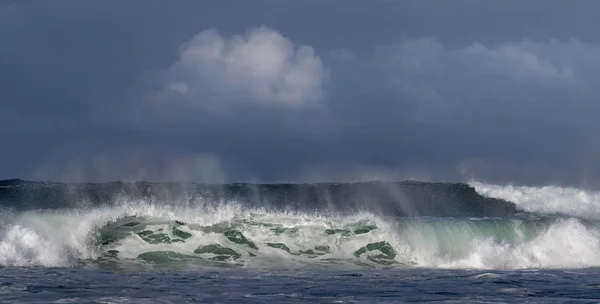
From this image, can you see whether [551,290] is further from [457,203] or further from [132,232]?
[457,203]

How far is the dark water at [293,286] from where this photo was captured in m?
15.5

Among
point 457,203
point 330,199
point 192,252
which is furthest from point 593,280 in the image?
point 330,199

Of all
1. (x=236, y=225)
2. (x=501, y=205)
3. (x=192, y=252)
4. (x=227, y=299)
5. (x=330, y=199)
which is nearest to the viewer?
(x=227, y=299)

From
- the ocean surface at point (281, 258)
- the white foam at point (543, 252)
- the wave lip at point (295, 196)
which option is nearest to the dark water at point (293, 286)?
the ocean surface at point (281, 258)

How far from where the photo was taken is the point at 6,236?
935 inches

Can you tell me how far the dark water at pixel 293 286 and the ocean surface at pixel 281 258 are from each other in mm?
27

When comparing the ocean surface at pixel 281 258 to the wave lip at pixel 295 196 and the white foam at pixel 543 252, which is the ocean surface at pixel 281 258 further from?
the wave lip at pixel 295 196

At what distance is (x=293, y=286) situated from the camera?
17547 millimetres

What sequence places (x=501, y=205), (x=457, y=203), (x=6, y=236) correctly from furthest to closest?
(x=457, y=203) → (x=501, y=205) → (x=6, y=236)

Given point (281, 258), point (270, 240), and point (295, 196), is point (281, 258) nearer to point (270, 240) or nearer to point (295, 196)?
point (270, 240)

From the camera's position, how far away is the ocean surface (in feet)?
53.7

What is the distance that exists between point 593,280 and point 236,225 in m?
12.6

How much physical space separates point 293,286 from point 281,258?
754 centimetres

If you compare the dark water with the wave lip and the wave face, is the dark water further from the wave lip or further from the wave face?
the wave lip
